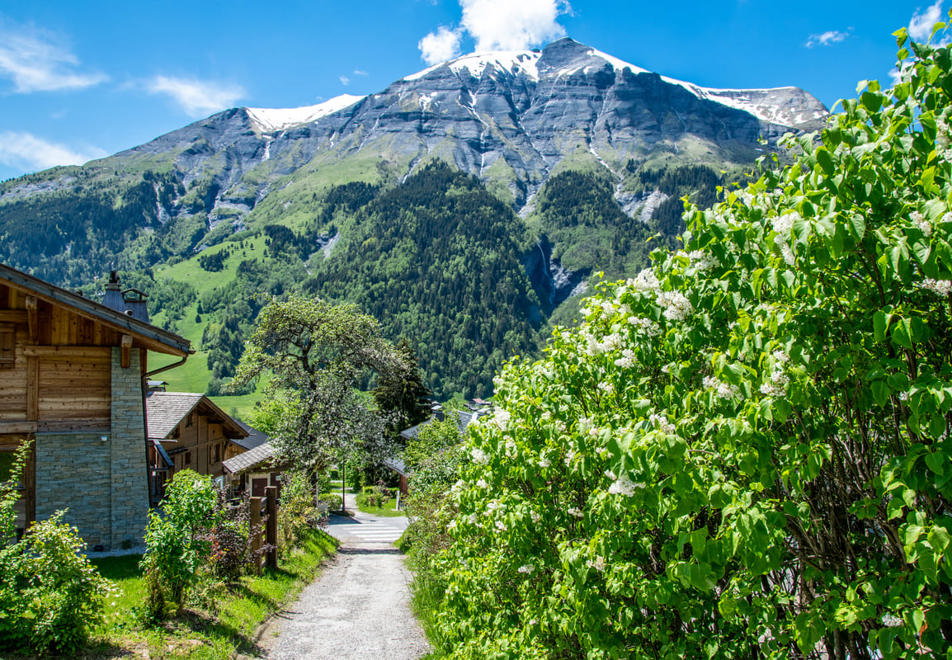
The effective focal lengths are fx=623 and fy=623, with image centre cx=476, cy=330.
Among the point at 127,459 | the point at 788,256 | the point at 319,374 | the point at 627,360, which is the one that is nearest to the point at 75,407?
the point at 127,459

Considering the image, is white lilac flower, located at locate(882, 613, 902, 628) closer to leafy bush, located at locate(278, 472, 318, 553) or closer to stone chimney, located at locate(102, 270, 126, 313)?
leafy bush, located at locate(278, 472, 318, 553)

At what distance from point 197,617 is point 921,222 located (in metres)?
9.61

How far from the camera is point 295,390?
1107 inches

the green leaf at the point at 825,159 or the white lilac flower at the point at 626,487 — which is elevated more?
the green leaf at the point at 825,159

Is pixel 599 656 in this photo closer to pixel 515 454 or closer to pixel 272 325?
pixel 515 454

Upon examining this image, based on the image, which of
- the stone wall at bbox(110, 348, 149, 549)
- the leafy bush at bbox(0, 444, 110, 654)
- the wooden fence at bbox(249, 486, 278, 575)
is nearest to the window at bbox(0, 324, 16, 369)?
the stone wall at bbox(110, 348, 149, 549)

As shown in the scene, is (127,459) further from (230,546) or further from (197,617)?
(197,617)

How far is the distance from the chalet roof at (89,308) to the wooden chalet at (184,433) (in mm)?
9145

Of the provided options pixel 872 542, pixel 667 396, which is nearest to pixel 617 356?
pixel 667 396

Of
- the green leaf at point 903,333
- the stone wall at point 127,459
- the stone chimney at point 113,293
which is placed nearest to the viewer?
the green leaf at point 903,333

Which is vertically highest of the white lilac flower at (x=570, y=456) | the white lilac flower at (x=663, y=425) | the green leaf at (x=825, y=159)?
the green leaf at (x=825, y=159)

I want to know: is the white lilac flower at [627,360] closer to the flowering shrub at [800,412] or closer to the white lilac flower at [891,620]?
the flowering shrub at [800,412]

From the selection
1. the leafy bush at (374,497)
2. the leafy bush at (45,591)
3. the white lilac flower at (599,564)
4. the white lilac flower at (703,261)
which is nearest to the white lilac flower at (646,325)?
the white lilac flower at (703,261)

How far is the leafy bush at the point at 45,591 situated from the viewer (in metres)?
6.20
